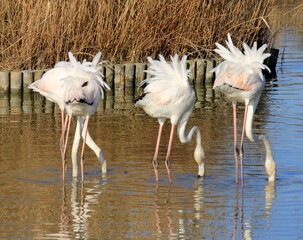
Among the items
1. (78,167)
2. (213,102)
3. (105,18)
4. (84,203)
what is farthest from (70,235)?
(105,18)

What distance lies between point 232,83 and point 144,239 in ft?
7.35

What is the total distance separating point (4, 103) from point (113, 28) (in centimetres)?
273

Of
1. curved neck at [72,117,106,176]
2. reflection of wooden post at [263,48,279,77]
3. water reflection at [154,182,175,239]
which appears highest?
reflection of wooden post at [263,48,279,77]

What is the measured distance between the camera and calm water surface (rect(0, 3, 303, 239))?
5090mm

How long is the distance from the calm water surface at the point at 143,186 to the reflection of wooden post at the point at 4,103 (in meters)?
0.08

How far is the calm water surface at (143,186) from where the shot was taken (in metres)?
5.09

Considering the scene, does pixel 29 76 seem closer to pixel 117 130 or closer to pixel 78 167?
pixel 117 130

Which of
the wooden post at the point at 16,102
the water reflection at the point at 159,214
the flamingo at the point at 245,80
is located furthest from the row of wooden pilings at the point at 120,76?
the water reflection at the point at 159,214

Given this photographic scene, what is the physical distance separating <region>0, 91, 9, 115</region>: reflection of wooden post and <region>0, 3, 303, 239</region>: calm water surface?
8 cm

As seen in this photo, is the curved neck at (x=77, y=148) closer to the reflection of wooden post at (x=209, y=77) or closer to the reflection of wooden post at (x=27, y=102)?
the reflection of wooden post at (x=27, y=102)

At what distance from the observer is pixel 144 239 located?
15.7 feet

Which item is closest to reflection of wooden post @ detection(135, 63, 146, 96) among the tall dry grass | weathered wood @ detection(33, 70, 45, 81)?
the tall dry grass

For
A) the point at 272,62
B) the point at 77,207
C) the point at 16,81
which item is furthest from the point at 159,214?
the point at 272,62

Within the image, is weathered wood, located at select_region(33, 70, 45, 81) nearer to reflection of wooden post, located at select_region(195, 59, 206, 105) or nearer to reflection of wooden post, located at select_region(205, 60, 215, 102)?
reflection of wooden post, located at select_region(195, 59, 206, 105)
